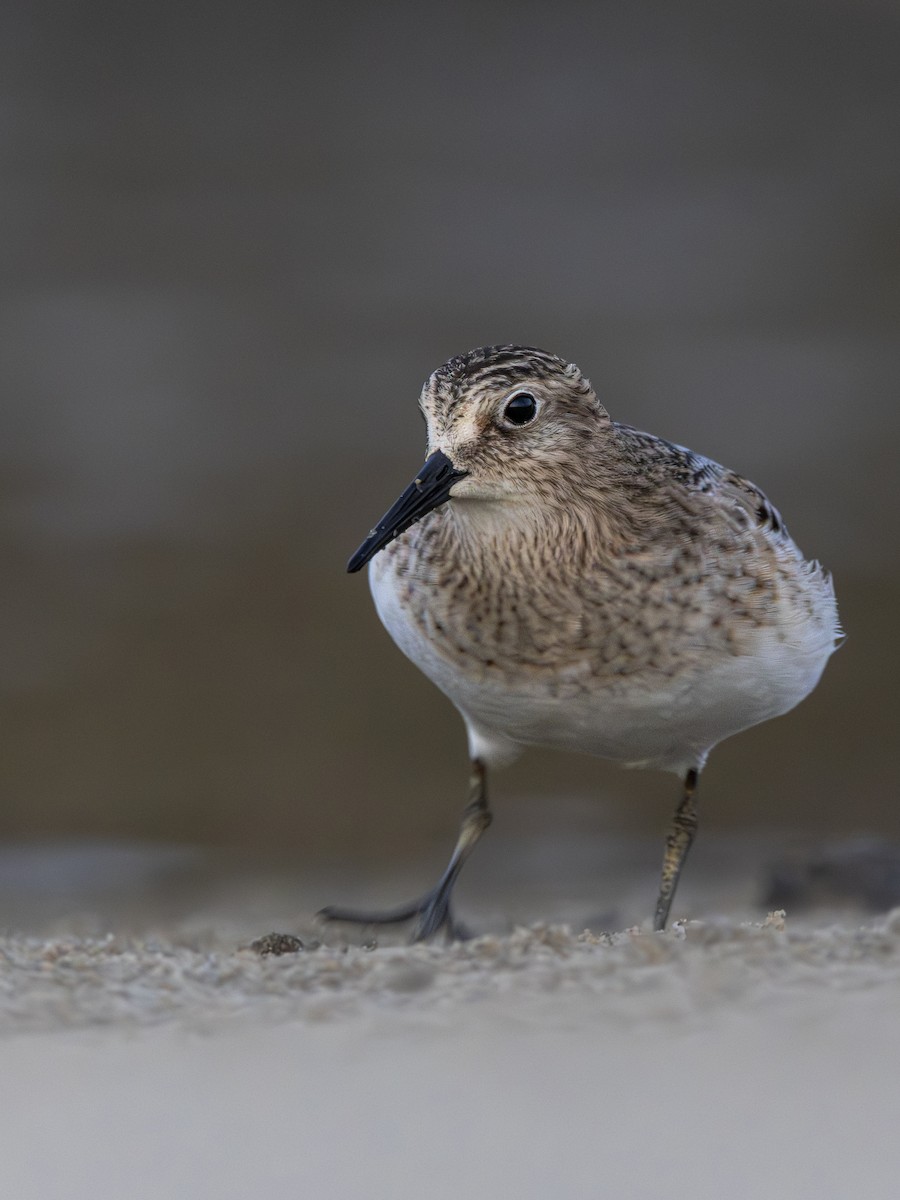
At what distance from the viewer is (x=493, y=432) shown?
11.4ft

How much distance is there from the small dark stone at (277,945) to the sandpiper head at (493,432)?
2.59 ft

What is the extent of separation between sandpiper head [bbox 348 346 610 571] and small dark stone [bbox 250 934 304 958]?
79cm

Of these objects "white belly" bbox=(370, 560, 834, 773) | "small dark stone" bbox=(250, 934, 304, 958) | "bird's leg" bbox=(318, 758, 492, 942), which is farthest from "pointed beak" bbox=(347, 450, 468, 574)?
"bird's leg" bbox=(318, 758, 492, 942)

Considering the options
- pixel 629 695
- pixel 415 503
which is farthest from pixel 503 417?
pixel 629 695

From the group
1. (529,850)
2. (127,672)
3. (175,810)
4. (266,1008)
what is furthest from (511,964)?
(127,672)

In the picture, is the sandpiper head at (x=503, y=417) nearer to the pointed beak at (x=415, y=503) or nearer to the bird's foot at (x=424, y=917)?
the pointed beak at (x=415, y=503)

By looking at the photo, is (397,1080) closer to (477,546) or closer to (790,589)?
(477,546)

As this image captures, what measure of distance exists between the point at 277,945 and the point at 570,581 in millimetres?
964

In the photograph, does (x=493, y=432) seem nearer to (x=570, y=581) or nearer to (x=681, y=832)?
(x=570, y=581)

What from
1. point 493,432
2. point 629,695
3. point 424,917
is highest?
point 493,432

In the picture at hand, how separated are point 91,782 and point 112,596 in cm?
153

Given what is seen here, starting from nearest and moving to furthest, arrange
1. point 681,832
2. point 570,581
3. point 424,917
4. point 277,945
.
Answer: point 277,945 < point 570,581 < point 424,917 < point 681,832

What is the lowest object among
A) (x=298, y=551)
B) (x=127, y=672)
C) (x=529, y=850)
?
(x=529, y=850)

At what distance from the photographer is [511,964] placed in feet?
9.03
